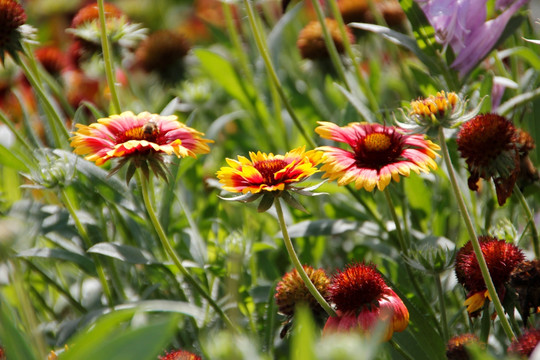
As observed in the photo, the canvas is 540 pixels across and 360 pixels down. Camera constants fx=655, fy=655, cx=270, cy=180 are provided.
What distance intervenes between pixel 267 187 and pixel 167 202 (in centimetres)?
35

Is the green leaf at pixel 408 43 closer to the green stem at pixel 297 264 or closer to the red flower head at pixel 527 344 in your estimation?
the green stem at pixel 297 264

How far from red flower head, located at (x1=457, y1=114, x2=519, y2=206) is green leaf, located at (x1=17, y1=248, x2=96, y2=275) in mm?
620

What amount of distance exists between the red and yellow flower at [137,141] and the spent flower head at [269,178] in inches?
2.8

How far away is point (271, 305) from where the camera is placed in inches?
35.0

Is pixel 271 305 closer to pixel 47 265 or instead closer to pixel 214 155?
pixel 47 265

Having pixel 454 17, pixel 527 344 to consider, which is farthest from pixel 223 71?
pixel 527 344

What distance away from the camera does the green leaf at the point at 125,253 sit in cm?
90

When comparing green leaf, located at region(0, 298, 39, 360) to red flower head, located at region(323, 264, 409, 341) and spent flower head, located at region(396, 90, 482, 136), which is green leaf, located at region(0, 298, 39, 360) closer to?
red flower head, located at region(323, 264, 409, 341)

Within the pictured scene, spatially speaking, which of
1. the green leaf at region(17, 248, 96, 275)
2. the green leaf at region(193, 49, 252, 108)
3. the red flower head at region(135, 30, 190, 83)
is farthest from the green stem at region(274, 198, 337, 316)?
the red flower head at region(135, 30, 190, 83)

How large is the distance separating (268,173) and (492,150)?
0.25m

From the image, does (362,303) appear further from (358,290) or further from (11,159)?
(11,159)

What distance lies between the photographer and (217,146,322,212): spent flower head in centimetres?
70

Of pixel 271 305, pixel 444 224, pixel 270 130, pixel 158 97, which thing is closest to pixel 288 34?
pixel 158 97

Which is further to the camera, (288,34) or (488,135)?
(288,34)
